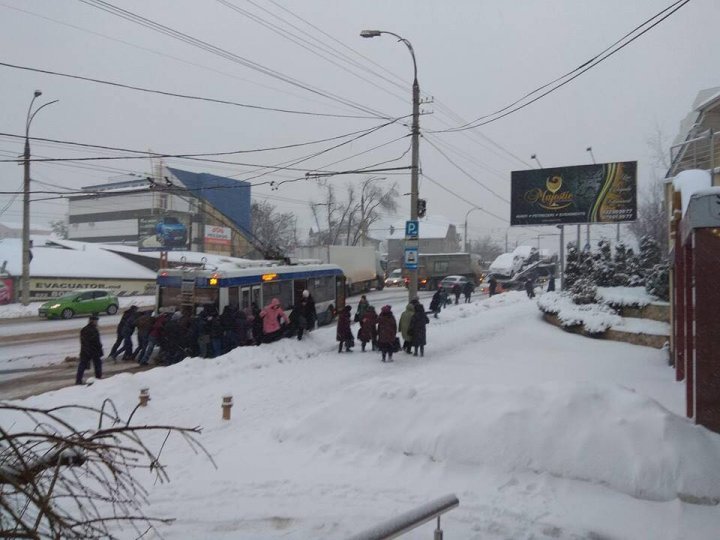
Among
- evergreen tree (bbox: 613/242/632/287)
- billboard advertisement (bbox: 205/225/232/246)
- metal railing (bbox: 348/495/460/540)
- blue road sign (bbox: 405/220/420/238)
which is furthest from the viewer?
billboard advertisement (bbox: 205/225/232/246)

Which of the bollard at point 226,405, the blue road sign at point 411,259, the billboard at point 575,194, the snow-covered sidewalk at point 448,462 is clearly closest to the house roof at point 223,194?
the billboard at point 575,194

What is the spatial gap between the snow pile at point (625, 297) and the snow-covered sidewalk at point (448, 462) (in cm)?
830

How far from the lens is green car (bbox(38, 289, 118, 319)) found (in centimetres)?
2712

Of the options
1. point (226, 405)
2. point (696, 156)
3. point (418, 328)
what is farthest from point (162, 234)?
point (696, 156)

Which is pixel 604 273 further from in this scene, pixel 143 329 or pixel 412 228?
pixel 143 329

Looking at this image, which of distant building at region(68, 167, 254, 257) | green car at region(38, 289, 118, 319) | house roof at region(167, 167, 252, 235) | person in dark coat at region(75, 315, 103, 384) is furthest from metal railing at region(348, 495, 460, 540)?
house roof at region(167, 167, 252, 235)

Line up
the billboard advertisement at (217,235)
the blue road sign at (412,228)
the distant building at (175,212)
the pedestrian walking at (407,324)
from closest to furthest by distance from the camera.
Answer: the pedestrian walking at (407,324) → the blue road sign at (412,228) → the distant building at (175,212) → the billboard advertisement at (217,235)

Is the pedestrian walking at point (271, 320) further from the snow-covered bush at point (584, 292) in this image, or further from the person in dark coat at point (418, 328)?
the snow-covered bush at point (584, 292)

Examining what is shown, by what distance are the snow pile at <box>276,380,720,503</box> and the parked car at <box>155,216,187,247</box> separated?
37.3 m

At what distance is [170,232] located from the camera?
4409 cm

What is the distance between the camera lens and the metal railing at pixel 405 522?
11.2ft

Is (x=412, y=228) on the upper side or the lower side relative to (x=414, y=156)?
lower

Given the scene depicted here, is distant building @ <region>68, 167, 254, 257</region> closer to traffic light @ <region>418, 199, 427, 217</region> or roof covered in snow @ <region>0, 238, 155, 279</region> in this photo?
roof covered in snow @ <region>0, 238, 155, 279</region>

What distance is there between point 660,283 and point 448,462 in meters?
14.5
